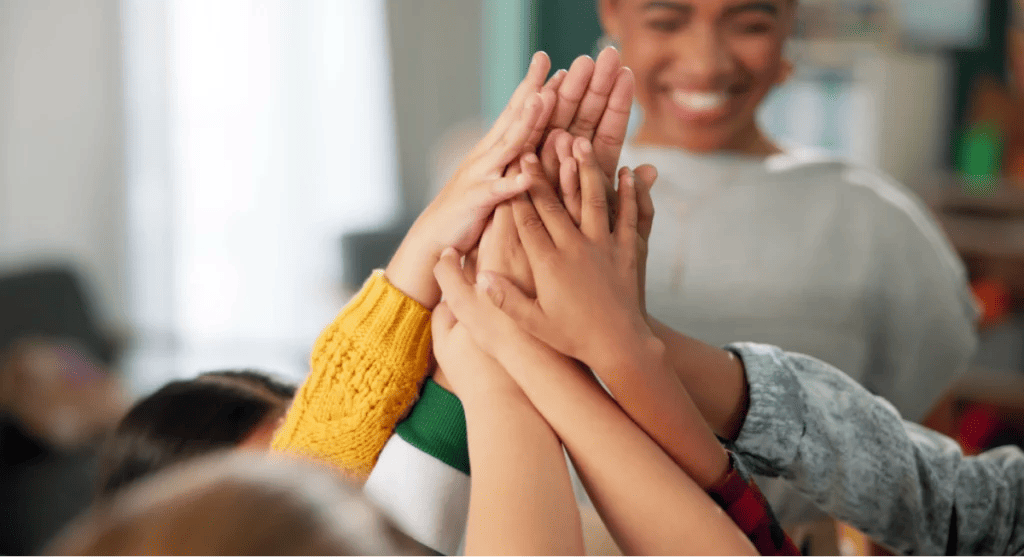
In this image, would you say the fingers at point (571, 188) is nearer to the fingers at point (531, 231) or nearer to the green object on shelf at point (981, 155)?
the fingers at point (531, 231)

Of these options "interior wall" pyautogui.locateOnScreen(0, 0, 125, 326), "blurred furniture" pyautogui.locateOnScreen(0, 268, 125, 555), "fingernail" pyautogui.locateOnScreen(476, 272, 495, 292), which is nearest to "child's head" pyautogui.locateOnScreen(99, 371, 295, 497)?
"fingernail" pyautogui.locateOnScreen(476, 272, 495, 292)

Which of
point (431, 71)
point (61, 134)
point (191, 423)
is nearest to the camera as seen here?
point (191, 423)

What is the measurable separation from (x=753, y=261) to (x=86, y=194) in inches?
74.1

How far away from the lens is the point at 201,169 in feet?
6.63

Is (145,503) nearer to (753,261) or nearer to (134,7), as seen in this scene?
(753,261)

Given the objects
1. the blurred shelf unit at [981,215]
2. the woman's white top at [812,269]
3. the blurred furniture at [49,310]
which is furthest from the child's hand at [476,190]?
the blurred furniture at [49,310]

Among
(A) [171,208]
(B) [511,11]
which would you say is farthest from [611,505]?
(A) [171,208]

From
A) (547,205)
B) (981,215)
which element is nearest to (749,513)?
(547,205)

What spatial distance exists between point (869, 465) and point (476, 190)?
228mm

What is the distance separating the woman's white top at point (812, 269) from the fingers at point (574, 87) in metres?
0.11

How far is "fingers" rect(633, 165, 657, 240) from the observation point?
424 millimetres

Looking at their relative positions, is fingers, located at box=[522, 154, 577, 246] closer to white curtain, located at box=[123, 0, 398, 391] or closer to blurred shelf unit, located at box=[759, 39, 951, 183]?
blurred shelf unit, located at box=[759, 39, 951, 183]

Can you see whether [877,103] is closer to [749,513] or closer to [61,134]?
[749,513]

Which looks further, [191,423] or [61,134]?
[61,134]
